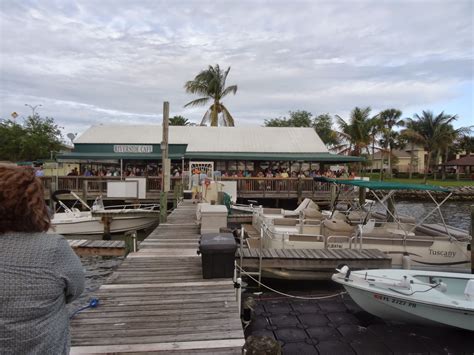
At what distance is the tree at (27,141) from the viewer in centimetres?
3419

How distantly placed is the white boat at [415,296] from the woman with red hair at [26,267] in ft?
16.2

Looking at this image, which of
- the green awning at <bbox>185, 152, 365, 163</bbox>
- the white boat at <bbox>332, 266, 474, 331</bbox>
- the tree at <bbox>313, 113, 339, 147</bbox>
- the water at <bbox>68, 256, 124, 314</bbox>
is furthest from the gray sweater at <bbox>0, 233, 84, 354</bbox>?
the tree at <bbox>313, 113, 339, 147</bbox>

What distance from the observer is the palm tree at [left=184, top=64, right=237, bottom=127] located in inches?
1255

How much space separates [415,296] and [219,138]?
66.1 feet

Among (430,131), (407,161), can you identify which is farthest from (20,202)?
(407,161)

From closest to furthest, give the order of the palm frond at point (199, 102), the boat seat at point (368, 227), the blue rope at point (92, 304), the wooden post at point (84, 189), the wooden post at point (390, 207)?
the blue rope at point (92, 304) < the boat seat at point (368, 227) < the wooden post at point (390, 207) < the wooden post at point (84, 189) < the palm frond at point (199, 102)

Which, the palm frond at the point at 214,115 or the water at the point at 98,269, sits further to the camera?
the palm frond at the point at 214,115

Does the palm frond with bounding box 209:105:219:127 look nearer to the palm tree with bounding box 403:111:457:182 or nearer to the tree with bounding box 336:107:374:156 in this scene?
the tree with bounding box 336:107:374:156

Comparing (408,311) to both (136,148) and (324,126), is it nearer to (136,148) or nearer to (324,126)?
(136,148)

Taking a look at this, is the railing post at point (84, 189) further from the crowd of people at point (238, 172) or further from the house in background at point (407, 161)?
the house in background at point (407, 161)

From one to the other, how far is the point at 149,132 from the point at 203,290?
2119 centimetres

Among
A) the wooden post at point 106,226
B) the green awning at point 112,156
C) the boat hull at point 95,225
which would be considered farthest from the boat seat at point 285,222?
the green awning at point 112,156

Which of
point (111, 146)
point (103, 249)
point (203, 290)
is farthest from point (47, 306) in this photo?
point (111, 146)

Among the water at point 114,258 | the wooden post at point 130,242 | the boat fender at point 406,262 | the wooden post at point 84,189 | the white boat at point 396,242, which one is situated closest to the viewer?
the wooden post at point 130,242
